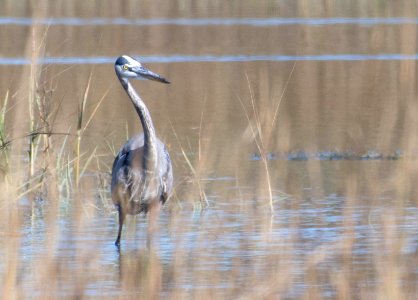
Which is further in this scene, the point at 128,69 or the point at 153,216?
the point at 128,69

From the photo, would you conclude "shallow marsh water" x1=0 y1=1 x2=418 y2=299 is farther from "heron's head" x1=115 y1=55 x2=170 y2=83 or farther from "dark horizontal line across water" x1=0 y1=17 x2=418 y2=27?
"dark horizontal line across water" x1=0 y1=17 x2=418 y2=27

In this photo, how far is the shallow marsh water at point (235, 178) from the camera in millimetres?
7066

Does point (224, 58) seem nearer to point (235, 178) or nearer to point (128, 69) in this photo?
point (235, 178)

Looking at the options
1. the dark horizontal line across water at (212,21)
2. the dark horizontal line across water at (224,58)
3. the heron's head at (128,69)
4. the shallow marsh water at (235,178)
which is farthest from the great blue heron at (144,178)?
the dark horizontal line across water at (212,21)

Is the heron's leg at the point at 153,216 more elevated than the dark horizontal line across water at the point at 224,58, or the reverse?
the dark horizontal line across water at the point at 224,58

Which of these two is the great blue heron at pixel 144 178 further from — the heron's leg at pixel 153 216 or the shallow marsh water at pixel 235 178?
the shallow marsh water at pixel 235 178

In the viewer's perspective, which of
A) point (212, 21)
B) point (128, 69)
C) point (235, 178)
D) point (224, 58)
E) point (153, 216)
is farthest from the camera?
point (212, 21)

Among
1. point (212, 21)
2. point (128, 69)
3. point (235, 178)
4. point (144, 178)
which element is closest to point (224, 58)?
point (212, 21)

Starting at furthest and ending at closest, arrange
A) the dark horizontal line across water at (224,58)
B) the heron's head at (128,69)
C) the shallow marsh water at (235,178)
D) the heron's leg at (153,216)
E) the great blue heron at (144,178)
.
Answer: the dark horizontal line across water at (224,58)
the heron's head at (128,69)
the great blue heron at (144,178)
the heron's leg at (153,216)
the shallow marsh water at (235,178)

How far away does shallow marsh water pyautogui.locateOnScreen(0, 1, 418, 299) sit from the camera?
707cm

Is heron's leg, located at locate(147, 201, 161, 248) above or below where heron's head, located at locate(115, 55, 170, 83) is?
below

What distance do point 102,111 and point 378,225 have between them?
6418 mm

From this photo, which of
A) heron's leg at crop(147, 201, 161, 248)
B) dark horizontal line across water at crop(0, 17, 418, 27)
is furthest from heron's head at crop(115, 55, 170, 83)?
dark horizontal line across water at crop(0, 17, 418, 27)

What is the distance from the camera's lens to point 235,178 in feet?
34.3
